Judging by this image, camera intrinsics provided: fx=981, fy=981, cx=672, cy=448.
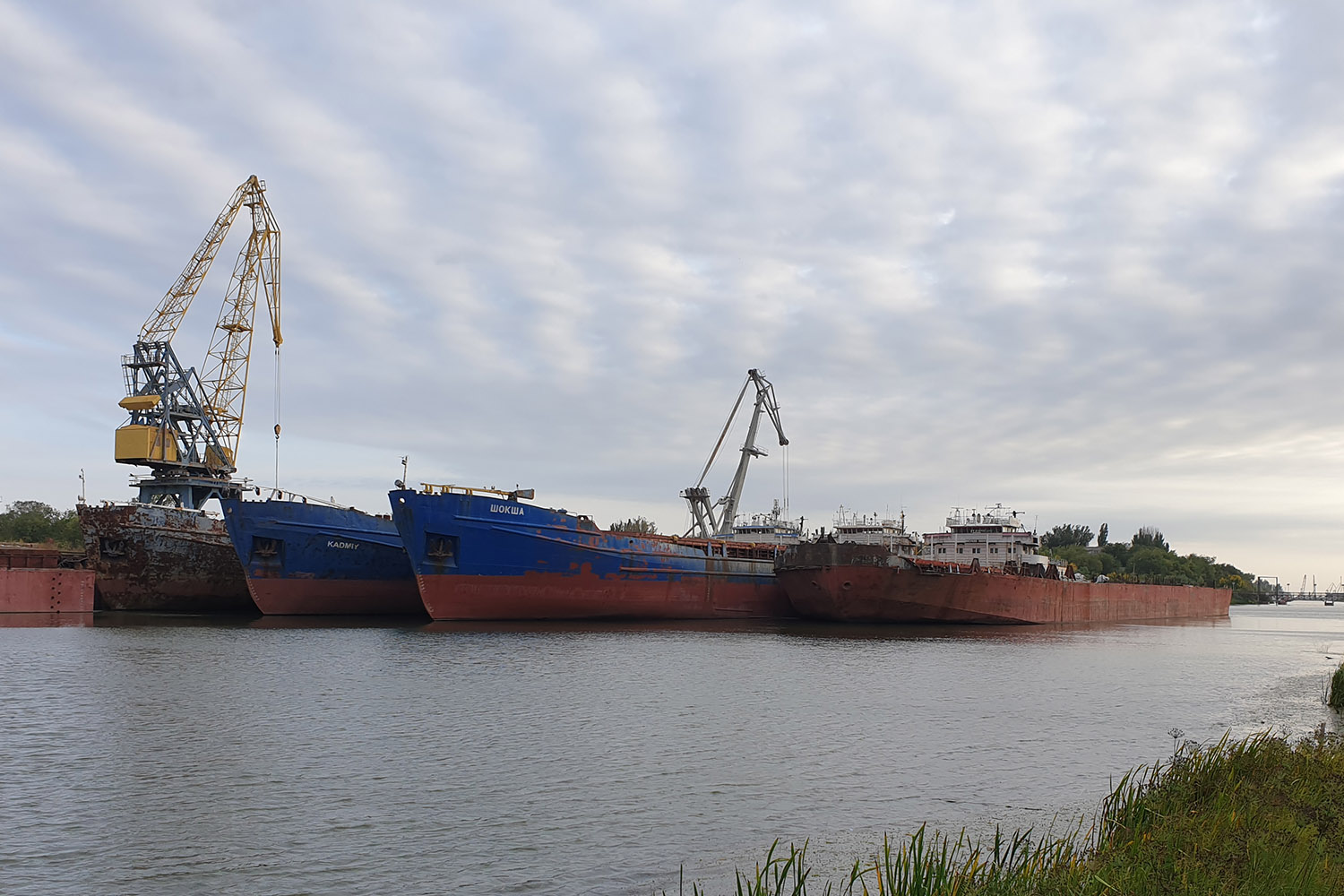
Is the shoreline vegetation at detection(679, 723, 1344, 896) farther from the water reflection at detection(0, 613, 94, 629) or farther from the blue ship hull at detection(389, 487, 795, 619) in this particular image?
the water reflection at detection(0, 613, 94, 629)

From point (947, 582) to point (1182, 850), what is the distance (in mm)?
37372

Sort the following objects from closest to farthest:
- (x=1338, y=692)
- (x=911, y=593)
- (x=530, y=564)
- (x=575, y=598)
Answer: (x=1338, y=692) → (x=530, y=564) → (x=575, y=598) → (x=911, y=593)

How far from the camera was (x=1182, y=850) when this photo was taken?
26.4 ft

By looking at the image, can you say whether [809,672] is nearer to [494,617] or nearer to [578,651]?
[578,651]

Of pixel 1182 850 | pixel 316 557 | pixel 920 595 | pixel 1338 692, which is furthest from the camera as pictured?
pixel 316 557

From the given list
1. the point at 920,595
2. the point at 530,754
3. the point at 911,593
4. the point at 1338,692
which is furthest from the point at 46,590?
the point at 1338,692

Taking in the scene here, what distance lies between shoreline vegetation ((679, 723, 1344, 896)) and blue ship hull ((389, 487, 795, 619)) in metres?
29.7

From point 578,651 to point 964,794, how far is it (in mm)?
18330

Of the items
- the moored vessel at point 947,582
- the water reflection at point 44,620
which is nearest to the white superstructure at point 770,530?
the moored vessel at point 947,582

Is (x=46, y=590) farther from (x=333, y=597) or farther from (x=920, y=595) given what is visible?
(x=920, y=595)

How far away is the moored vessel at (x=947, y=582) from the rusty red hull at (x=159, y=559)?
27.9m

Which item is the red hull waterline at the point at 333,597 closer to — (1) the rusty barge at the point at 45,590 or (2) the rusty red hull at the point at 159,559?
(2) the rusty red hull at the point at 159,559

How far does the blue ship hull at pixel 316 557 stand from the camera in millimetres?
43938

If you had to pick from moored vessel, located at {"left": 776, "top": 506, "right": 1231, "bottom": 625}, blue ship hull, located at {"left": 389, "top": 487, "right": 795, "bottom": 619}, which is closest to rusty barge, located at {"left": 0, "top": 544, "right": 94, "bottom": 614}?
blue ship hull, located at {"left": 389, "top": 487, "right": 795, "bottom": 619}
